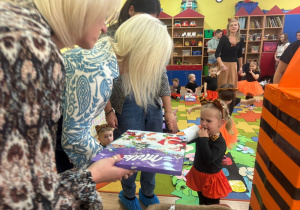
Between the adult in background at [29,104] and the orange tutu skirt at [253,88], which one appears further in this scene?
the orange tutu skirt at [253,88]

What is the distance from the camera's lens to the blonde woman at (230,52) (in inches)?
167

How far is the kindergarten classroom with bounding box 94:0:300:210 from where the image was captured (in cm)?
81

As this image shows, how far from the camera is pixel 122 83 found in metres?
1.45

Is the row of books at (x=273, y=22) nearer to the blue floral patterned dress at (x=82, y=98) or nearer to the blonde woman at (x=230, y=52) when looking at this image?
the blonde woman at (x=230, y=52)

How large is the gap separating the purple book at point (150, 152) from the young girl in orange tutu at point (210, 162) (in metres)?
0.51

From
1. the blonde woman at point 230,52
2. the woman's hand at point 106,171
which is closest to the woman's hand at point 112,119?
the woman's hand at point 106,171

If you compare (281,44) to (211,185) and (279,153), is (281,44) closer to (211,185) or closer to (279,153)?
(211,185)

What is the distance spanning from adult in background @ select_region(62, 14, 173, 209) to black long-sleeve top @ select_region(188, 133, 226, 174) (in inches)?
12.9

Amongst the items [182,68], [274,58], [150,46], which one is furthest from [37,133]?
[274,58]

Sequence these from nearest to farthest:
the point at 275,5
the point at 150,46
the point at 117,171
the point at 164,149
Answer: the point at 117,171 < the point at 164,149 < the point at 150,46 < the point at 275,5

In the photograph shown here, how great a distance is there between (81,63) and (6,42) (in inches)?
19.5

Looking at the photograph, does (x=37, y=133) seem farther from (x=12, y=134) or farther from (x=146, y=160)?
(x=146, y=160)

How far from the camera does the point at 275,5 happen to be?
24.9 feet

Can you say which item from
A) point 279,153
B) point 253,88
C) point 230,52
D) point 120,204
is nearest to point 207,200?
point 120,204
